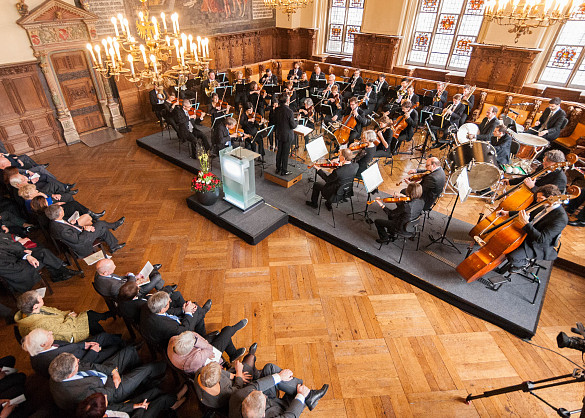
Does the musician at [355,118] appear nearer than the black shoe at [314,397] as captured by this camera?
No

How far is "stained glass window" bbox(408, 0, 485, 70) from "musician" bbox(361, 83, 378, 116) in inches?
152

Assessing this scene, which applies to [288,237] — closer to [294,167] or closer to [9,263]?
[294,167]

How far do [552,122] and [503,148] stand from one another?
1873mm

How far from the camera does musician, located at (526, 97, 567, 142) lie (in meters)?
6.61

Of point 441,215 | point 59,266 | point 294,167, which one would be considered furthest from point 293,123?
point 59,266

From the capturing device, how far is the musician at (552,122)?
6.61 meters

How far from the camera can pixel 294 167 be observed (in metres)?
6.80

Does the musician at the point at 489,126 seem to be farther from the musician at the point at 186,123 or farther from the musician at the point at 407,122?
the musician at the point at 186,123

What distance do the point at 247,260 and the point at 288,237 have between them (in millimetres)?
838

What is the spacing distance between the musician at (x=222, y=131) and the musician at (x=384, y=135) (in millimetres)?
2903

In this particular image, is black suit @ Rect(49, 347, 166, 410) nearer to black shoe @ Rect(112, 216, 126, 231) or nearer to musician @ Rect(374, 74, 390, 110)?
black shoe @ Rect(112, 216, 126, 231)

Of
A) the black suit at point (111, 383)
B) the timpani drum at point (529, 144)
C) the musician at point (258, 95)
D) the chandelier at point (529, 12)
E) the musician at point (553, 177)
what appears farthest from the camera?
the musician at point (258, 95)

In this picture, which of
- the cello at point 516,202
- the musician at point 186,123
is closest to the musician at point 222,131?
the musician at point 186,123

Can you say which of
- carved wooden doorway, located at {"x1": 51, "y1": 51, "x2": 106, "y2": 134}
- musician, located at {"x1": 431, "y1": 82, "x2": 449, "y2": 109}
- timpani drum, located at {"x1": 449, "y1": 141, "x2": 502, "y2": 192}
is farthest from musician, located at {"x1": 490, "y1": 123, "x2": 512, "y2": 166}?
carved wooden doorway, located at {"x1": 51, "y1": 51, "x2": 106, "y2": 134}
